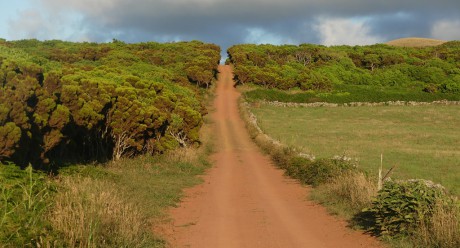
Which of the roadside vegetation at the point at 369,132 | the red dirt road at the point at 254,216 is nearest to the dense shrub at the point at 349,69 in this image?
the roadside vegetation at the point at 369,132

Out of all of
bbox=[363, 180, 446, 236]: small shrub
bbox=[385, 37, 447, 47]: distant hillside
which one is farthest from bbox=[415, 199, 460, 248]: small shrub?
bbox=[385, 37, 447, 47]: distant hillside

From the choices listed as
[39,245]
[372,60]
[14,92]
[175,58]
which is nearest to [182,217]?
[14,92]

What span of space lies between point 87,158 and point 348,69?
248 ft

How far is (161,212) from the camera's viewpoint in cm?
1146

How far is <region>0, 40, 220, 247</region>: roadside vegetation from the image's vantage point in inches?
251

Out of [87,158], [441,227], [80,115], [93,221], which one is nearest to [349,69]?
[87,158]

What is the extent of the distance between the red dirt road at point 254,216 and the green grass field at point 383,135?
5.85 meters

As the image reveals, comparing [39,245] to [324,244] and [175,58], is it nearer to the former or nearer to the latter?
[324,244]

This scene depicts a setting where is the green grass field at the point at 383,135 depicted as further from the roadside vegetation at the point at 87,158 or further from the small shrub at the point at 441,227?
the small shrub at the point at 441,227

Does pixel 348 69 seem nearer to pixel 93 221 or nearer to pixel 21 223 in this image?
pixel 93 221

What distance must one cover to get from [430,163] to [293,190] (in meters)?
11.4

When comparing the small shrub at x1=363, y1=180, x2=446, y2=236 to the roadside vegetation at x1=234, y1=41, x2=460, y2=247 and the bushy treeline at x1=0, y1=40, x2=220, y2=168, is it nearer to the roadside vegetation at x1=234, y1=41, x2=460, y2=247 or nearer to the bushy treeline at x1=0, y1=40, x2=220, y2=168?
the roadside vegetation at x1=234, y1=41, x2=460, y2=247

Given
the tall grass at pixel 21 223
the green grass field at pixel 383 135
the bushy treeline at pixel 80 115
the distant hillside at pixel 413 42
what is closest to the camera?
the tall grass at pixel 21 223

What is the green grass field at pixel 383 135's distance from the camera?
2278cm
